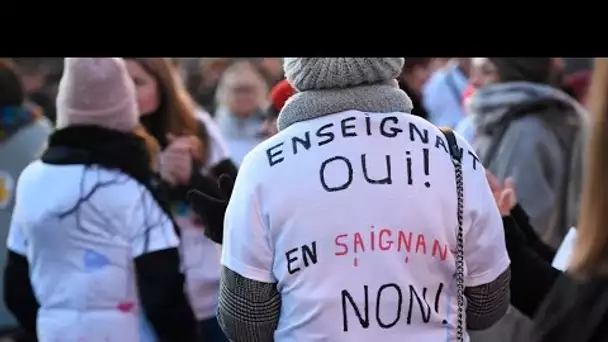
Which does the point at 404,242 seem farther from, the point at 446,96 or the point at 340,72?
the point at 446,96

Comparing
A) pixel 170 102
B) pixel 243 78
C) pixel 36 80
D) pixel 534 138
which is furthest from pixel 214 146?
pixel 36 80

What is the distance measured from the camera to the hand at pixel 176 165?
3.67m

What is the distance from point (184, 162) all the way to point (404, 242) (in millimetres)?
1574

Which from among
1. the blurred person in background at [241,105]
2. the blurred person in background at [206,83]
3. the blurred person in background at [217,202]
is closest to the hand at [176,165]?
the blurred person in background at [217,202]

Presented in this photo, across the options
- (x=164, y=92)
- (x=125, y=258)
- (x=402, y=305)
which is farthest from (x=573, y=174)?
(x=402, y=305)

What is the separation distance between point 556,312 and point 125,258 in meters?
1.49

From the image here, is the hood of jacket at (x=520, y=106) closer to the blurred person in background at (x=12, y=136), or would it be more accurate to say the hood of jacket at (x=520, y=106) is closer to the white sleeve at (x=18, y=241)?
the blurred person in background at (x=12, y=136)

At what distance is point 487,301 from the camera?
7.88 feet

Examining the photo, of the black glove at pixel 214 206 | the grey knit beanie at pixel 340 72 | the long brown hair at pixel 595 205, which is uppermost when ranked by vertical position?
the grey knit beanie at pixel 340 72

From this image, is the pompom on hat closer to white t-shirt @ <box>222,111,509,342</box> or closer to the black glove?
the black glove

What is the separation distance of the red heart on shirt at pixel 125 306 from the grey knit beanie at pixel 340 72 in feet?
3.59

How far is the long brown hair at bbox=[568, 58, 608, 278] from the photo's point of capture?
2.00 meters

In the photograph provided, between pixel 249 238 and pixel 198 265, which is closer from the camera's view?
pixel 249 238
